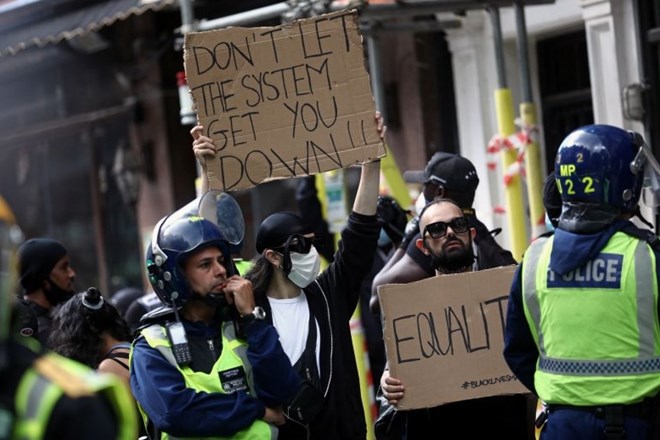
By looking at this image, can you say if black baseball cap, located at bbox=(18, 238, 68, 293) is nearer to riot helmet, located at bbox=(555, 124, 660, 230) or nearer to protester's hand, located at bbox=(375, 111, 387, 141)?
protester's hand, located at bbox=(375, 111, 387, 141)

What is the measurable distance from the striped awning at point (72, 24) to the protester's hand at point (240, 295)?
6033 mm

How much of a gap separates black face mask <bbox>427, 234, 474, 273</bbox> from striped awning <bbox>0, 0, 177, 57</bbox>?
5187 mm

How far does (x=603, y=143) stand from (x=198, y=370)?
5.34 feet

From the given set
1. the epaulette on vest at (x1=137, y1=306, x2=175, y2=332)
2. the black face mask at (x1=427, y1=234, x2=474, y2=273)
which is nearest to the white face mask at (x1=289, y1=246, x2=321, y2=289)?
the black face mask at (x1=427, y1=234, x2=474, y2=273)

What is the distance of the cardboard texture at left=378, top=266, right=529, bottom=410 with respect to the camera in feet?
18.7

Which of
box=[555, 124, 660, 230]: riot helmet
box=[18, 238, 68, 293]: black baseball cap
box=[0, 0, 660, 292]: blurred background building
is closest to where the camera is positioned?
box=[555, 124, 660, 230]: riot helmet

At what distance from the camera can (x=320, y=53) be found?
5891 millimetres

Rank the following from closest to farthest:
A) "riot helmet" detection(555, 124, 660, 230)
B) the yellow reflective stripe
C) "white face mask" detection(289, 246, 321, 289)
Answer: the yellow reflective stripe, "riot helmet" detection(555, 124, 660, 230), "white face mask" detection(289, 246, 321, 289)

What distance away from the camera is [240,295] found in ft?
15.8

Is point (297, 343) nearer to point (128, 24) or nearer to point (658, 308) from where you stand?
point (658, 308)

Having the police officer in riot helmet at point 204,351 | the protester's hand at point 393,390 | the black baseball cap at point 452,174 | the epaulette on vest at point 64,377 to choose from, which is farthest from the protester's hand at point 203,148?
the epaulette on vest at point 64,377

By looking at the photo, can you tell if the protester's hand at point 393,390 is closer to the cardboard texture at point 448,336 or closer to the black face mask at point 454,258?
the cardboard texture at point 448,336

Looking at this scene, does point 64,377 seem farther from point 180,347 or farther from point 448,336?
point 448,336

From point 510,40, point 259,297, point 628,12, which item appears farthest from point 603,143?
point 510,40
